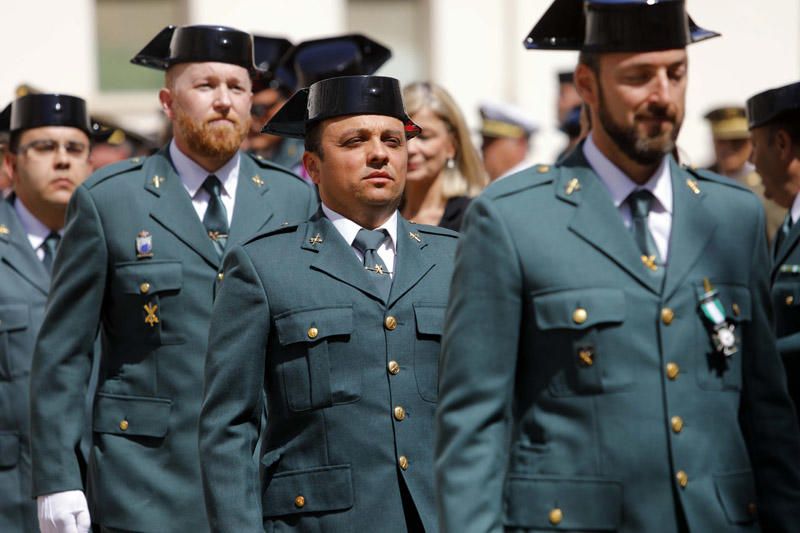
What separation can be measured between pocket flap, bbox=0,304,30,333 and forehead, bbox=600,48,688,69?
3675mm

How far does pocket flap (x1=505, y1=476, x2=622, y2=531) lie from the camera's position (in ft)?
11.7

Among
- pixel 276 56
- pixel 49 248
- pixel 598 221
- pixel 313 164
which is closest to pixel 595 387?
pixel 598 221

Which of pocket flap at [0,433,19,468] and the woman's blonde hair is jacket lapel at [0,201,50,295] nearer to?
pocket flap at [0,433,19,468]

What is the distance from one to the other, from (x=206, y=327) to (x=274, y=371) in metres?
0.94

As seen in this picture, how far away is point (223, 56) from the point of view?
5910 mm

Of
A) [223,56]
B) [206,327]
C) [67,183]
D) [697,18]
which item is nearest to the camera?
[206,327]

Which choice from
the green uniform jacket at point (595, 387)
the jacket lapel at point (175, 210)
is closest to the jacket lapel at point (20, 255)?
the jacket lapel at point (175, 210)

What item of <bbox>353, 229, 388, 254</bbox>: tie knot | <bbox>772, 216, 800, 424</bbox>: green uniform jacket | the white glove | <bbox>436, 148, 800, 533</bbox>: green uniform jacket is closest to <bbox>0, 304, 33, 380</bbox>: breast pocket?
the white glove

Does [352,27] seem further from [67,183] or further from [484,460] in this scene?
[484,460]

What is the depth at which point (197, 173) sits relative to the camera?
5.77 m

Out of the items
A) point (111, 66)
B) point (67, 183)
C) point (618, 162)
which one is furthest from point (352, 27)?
point (618, 162)

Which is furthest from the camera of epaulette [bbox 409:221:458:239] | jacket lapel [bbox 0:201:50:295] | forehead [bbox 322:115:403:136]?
jacket lapel [bbox 0:201:50:295]

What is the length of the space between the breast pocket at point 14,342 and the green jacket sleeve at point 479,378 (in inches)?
132

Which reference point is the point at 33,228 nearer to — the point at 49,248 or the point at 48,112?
the point at 49,248
